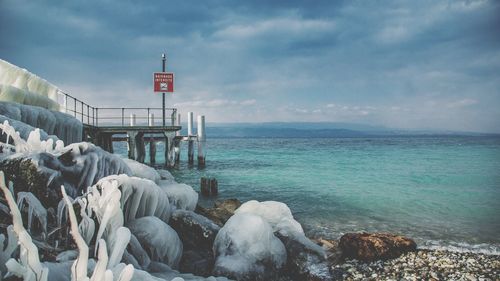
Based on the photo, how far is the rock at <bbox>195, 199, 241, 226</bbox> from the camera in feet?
30.4

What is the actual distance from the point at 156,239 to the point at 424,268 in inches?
201

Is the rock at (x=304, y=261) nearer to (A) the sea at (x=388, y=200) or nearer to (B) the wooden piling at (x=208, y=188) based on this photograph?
(A) the sea at (x=388, y=200)

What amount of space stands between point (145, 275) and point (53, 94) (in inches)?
641

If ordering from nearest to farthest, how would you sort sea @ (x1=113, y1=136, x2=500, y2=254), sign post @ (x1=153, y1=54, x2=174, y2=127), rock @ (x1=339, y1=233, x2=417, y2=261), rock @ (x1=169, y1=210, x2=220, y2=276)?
rock @ (x1=169, y1=210, x2=220, y2=276) → rock @ (x1=339, y1=233, x2=417, y2=261) → sea @ (x1=113, y1=136, x2=500, y2=254) → sign post @ (x1=153, y1=54, x2=174, y2=127)

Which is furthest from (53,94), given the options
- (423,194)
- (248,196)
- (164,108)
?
(423,194)

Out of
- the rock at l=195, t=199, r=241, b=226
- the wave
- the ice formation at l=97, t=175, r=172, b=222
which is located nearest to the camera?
the ice formation at l=97, t=175, r=172, b=222

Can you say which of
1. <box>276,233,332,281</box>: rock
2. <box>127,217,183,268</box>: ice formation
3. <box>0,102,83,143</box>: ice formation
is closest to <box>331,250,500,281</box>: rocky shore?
<box>276,233,332,281</box>: rock

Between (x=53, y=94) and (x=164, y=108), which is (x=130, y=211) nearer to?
(x=53, y=94)

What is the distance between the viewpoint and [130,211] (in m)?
5.56

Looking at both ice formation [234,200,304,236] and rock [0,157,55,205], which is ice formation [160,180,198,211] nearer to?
ice formation [234,200,304,236]

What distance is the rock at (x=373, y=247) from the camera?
712cm

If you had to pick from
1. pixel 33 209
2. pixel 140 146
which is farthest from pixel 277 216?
pixel 140 146

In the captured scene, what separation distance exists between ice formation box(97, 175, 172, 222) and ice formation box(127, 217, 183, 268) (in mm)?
289

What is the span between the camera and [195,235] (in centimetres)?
645
